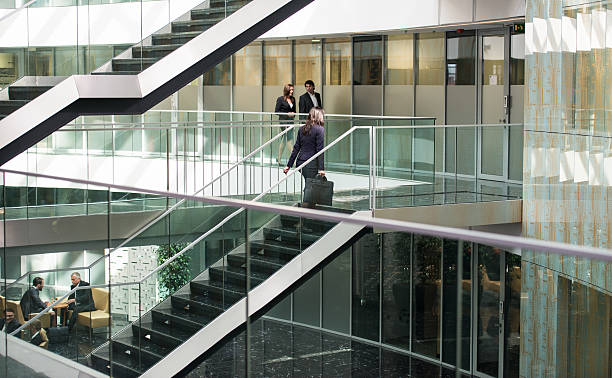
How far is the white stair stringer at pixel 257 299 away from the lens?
3.62 m

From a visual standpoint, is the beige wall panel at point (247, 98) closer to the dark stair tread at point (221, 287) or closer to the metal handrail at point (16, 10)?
the metal handrail at point (16, 10)

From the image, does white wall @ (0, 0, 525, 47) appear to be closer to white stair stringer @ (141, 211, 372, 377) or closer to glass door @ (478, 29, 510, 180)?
glass door @ (478, 29, 510, 180)

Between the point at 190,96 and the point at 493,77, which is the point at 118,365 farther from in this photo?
the point at 190,96

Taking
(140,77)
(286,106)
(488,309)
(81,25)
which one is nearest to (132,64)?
(140,77)

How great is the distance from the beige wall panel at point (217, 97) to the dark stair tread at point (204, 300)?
19990 mm

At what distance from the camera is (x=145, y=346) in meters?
4.78

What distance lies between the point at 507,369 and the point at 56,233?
149 inches

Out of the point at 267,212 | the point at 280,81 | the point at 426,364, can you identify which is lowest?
the point at 426,364

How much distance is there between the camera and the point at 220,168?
16656 millimetres

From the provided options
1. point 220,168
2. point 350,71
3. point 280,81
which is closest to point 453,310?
point 220,168

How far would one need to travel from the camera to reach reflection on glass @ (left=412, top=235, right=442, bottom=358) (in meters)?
3.24

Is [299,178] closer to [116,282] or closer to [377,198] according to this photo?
[377,198]

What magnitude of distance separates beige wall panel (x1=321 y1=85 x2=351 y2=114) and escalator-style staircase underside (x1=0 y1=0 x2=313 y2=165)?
7.76 m

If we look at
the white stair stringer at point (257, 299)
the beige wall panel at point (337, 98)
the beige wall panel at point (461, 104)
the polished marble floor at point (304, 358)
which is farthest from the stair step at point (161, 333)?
the beige wall panel at point (337, 98)
